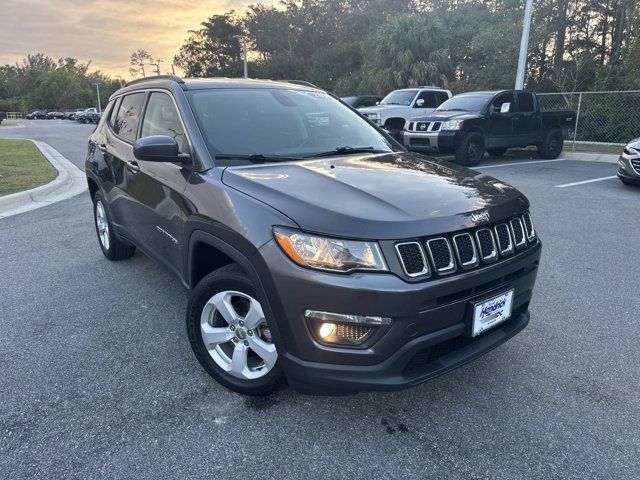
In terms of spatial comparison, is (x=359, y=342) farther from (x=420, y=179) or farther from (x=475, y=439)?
(x=420, y=179)

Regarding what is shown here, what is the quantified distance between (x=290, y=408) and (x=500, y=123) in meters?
11.4

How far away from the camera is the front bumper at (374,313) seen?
215 centimetres

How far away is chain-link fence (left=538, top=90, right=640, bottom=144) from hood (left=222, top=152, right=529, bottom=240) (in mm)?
A: 14414

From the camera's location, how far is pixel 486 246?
8.16 ft

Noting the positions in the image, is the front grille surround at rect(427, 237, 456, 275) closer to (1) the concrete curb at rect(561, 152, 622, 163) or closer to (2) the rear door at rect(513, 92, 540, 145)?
(2) the rear door at rect(513, 92, 540, 145)

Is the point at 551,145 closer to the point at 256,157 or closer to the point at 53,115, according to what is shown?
the point at 256,157

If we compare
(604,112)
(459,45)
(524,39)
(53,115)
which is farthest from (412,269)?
(53,115)

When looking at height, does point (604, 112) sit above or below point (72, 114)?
above

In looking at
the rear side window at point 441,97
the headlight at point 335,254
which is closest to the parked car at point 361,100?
the rear side window at point 441,97

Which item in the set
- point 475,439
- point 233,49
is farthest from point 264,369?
point 233,49

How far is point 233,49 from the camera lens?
221 feet

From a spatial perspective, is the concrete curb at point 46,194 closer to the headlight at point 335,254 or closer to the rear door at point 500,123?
the headlight at point 335,254

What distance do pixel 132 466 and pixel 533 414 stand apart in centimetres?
205

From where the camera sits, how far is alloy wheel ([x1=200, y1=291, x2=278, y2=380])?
2.57 metres
